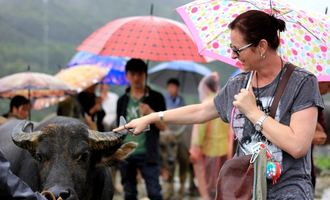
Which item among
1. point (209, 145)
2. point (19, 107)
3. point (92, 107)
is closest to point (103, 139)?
point (19, 107)

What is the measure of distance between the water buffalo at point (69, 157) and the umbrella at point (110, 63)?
486 centimetres

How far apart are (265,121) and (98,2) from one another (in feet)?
47.6

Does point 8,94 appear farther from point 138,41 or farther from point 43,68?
point 43,68

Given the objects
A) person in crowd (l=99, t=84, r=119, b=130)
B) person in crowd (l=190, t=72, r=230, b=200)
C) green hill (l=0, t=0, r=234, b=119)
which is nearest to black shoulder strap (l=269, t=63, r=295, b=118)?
person in crowd (l=190, t=72, r=230, b=200)

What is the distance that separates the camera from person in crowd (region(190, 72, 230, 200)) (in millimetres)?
8703

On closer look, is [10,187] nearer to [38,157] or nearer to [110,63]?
[38,157]

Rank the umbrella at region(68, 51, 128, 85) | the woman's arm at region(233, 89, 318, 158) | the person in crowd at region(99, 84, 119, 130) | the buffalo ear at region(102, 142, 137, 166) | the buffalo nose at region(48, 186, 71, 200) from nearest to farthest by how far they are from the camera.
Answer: the woman's arm at region(233, 89, 318, 158) → the buffalo nose at region(48, 186, 71, 200) → the buffalo ear at region(102, 142, 137, 166) → the umbrella at region(68, 51, 128, 85) → the person in crowd at region(99, 84, 119, 130)

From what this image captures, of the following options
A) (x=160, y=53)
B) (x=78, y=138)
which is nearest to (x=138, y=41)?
(x=160, y=53)

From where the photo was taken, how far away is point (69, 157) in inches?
185

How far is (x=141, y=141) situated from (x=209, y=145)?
166 cm

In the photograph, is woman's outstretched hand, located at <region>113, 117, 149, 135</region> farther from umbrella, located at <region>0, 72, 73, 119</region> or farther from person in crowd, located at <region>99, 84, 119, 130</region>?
person in crowd, located at <region>99, 84, 119, 130</region>

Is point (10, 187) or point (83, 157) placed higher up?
point (10, 187)

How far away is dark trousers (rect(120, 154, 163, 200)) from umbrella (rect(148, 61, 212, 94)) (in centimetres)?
595

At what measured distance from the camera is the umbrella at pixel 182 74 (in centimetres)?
1323
